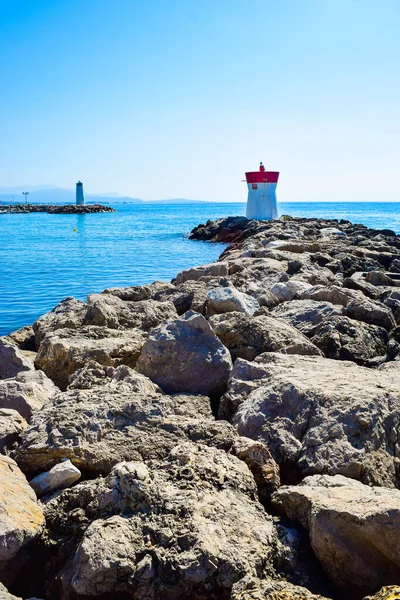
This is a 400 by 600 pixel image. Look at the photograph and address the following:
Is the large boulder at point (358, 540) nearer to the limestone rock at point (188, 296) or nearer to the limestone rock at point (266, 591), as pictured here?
the limestone rock at point (266, 591)

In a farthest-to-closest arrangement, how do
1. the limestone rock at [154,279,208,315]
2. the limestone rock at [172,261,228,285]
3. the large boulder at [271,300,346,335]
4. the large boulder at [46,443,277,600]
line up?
the limestone rock at [172,261,228,285], the limestone rock at [154,279,208,315], the large boulder at [271,300,346,335], the large boulder at [46,443,277,600]

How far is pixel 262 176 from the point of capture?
29312 mm

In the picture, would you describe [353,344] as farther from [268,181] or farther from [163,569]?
[268,181]

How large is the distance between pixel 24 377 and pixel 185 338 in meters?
1.32

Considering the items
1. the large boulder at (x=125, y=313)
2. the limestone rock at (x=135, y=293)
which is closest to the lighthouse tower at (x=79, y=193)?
the limestone rock at (x=135, y=293)

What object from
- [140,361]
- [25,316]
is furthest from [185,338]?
[25,316]

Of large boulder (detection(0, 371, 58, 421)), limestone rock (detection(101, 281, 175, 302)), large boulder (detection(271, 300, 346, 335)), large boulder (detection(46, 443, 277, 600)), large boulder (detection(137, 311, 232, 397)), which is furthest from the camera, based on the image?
limestone rock (detection(101, 281, 175, 302))

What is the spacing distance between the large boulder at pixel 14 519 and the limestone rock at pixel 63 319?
345cm

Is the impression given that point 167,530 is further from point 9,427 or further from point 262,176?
point 262,176

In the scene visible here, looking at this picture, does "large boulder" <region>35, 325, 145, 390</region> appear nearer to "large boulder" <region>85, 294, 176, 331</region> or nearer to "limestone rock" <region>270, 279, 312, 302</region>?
"large boulder" <region>85, 294, 176, 331</region>

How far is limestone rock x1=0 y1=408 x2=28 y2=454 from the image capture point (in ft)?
11.0

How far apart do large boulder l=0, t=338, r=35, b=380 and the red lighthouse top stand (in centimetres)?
2545

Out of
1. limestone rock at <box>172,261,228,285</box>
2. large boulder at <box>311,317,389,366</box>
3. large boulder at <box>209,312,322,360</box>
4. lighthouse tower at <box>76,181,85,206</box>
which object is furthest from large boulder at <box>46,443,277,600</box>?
lighthouse tower at <box>76,181,85,206</box>

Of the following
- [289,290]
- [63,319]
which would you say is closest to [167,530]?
[63,319]
